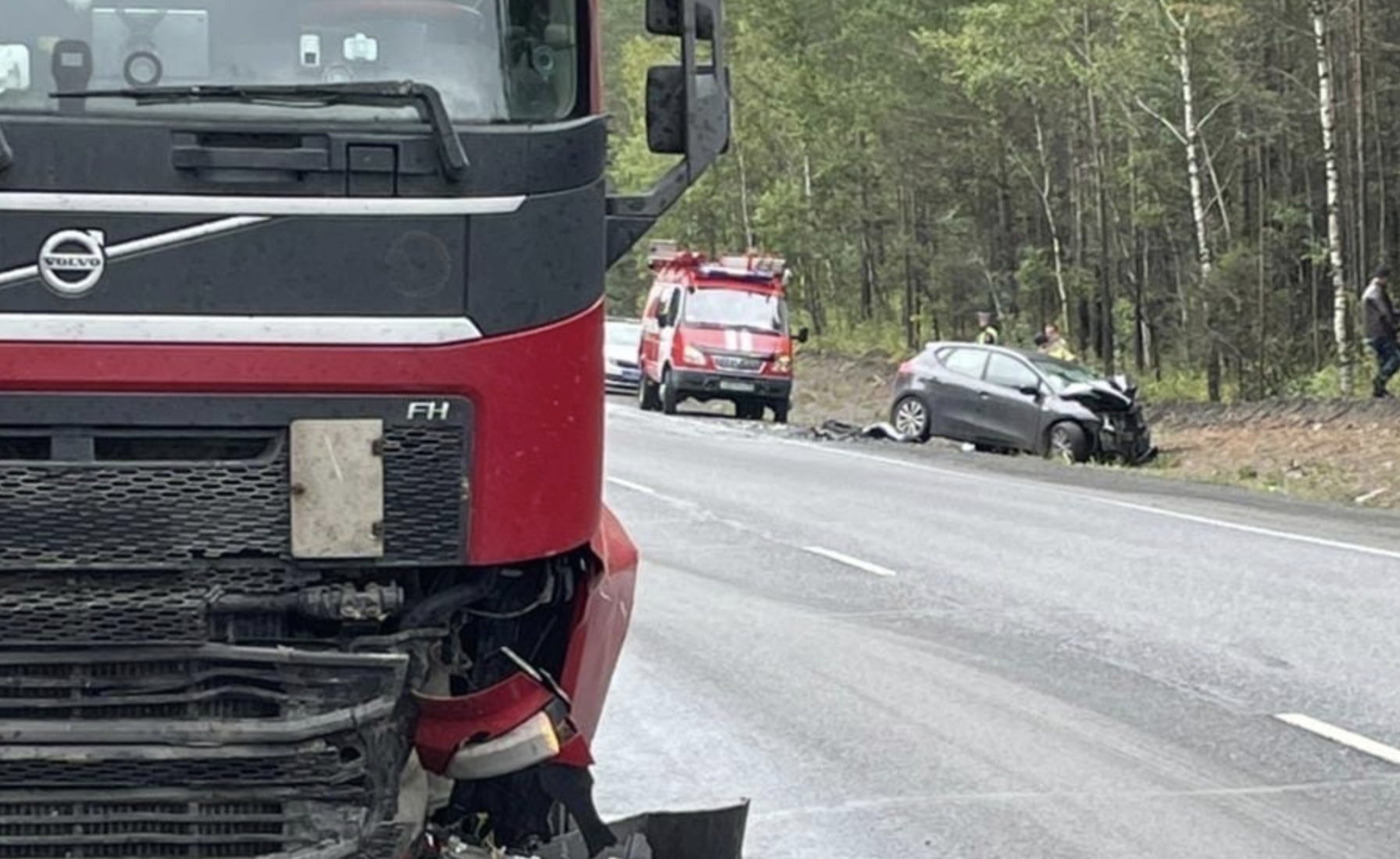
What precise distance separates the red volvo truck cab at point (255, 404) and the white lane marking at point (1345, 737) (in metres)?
4.77

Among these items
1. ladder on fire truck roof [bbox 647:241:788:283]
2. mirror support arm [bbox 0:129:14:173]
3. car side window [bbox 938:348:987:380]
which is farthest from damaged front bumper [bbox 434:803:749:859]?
ladder on fire truck roof [bbox 647:241:788:283]

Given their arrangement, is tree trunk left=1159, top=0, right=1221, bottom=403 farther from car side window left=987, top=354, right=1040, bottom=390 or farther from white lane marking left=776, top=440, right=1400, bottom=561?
white lane marking left=776, top=440, right=1400, bottom=561

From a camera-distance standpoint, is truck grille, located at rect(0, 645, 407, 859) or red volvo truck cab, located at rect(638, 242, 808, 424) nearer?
truck grille, located at rect(0, 645, 407, 859)

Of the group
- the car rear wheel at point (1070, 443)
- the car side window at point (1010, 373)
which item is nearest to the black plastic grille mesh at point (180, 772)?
the car rear wheel at point (1070, 443)

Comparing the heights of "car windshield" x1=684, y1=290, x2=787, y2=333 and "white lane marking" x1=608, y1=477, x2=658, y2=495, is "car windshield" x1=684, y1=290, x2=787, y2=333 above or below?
above

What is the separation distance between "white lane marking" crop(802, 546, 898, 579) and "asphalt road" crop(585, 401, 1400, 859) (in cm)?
5

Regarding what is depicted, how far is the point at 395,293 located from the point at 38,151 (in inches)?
30.3

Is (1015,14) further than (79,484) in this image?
Yes

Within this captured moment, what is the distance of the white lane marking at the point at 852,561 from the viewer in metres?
13.7

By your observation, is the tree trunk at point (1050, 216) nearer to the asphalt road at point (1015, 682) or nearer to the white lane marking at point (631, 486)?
the white lane marking at point (631, 486)

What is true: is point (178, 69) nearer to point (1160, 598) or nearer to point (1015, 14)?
point (1160, 598)

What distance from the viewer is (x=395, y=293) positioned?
4.29 meters

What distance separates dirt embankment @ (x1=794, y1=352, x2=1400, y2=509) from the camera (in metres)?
22.0

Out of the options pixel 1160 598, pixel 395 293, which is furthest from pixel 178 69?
pixel 1160 598
